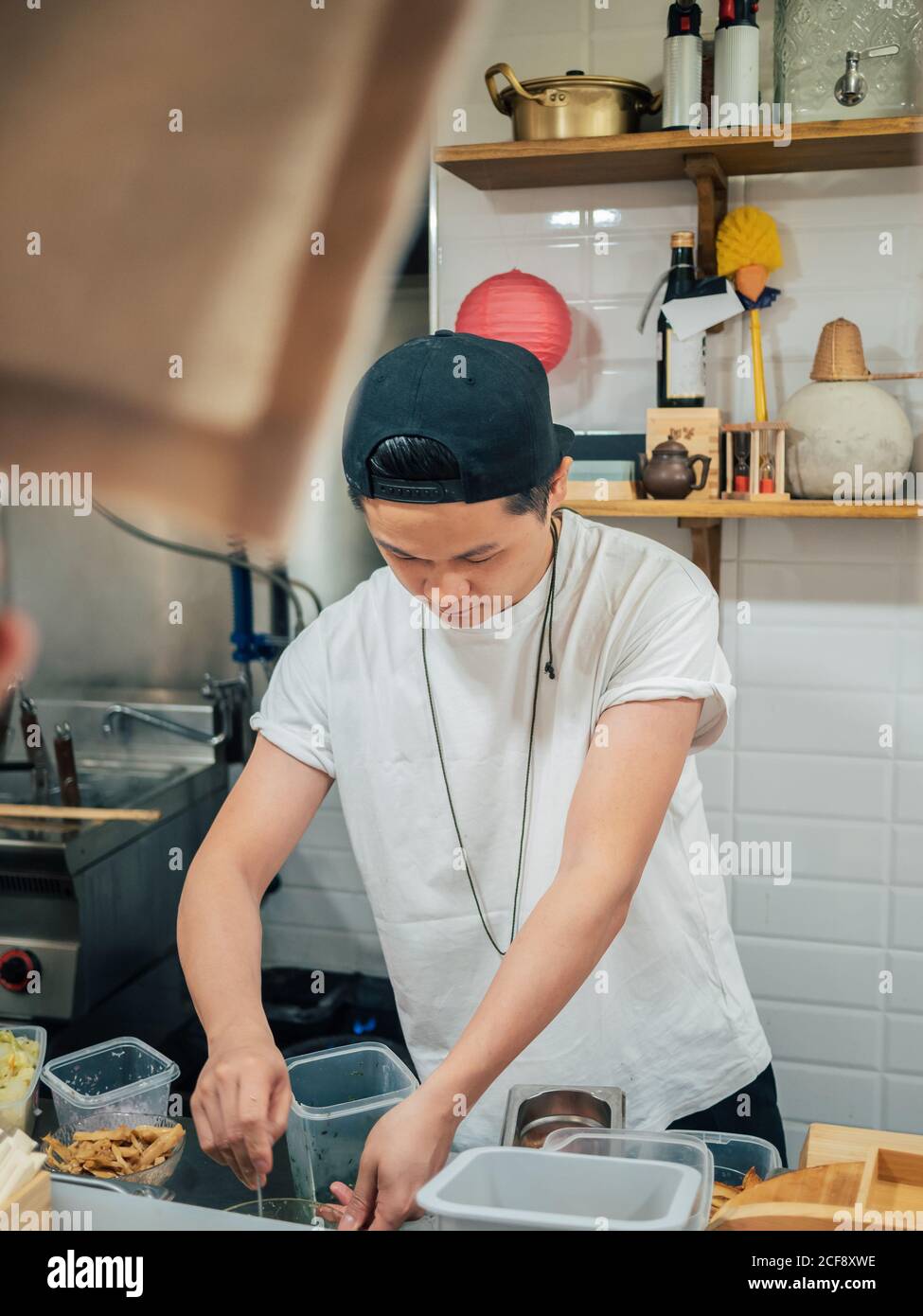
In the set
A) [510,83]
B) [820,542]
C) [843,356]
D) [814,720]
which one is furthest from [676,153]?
[814,720]

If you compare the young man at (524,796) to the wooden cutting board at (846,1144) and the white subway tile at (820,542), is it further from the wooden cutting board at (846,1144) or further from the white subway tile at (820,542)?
the white subway tile at (820,542)

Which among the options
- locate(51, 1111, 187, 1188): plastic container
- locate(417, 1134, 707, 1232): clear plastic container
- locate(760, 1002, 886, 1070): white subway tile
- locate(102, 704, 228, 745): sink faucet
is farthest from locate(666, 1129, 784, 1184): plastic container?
locate(102, 704, 228, 745): sink faucet

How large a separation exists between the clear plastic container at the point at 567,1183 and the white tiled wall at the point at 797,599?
4.45 ft

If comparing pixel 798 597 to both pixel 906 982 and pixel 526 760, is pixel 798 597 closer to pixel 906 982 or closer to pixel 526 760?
pixel 906 982

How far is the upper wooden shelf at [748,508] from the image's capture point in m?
1.88

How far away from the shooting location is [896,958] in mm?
2109

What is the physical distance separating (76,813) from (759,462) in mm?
1313

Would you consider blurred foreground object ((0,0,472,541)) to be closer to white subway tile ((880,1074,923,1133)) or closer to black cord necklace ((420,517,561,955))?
black cord necklace ((420,517,561,955))

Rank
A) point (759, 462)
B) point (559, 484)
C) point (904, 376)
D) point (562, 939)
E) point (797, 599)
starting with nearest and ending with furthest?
A: 1. point (562, 939)
2. point (559, 484)
3. point (904, 376)
4. point (759, 462)
5. point (797, 599)

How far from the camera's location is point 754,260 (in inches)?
76.0

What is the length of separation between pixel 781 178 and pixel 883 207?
17 centimetres

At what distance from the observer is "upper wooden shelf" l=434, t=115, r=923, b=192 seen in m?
1.80

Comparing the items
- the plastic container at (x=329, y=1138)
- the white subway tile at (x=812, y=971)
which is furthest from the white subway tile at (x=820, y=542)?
the plastic container at (x=329, y=1138)
